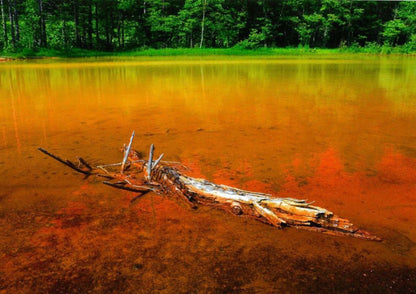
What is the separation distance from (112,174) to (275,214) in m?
1.69

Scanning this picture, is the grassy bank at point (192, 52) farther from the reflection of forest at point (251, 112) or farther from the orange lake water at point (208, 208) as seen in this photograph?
the orange lake water at point (208, 208)

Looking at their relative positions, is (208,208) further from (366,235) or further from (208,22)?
(208,22)

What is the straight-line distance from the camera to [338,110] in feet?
19.5

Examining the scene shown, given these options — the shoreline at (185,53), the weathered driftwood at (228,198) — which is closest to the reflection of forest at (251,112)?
the weathered driftwood at (228,198)

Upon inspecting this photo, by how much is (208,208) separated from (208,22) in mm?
34285

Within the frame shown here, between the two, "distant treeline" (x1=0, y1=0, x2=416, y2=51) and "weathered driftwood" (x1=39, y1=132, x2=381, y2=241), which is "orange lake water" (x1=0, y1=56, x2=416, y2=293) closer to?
"weathered driftwood" (x1=39, y1=132, x2=381, y2=241)

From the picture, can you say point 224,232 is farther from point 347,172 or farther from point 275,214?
point 347,172

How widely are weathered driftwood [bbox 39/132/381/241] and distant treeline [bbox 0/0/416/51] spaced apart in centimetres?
2741

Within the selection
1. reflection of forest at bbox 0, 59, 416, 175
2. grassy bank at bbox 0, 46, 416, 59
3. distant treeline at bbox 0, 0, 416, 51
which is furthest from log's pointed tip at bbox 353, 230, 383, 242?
distant treeline at bbox 0, 0, 416, 51

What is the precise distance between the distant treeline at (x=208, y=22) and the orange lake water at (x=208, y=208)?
25956 mm

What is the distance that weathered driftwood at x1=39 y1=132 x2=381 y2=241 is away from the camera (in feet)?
7.19

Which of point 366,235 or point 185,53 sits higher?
point 185,53

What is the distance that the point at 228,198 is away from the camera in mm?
2482

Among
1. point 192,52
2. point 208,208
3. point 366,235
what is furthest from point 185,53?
point 366,235
